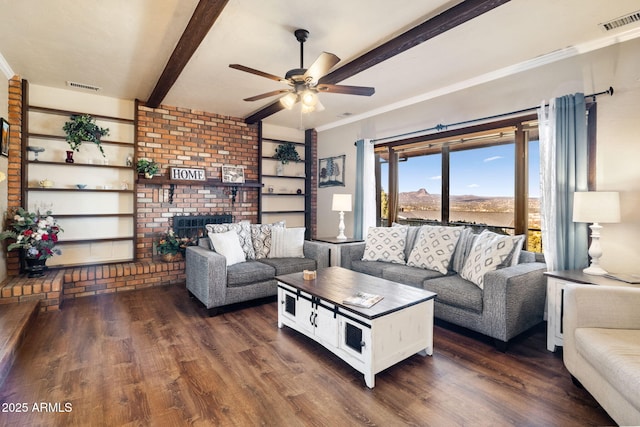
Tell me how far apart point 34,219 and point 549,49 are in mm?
5492

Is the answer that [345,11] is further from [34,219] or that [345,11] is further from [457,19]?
[34,219]

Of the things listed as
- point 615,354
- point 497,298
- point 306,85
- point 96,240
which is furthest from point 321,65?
point 96,240

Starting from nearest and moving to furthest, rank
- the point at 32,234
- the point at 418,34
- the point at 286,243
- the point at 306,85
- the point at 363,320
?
the point at 363,320
the point at 418,34
the point at 306,85
the point at 32,234
the point at 286,243

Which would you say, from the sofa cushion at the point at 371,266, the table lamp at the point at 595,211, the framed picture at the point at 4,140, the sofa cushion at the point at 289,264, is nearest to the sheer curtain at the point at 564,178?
the table lamp at the point at 595,211

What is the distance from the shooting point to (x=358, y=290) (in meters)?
2.53

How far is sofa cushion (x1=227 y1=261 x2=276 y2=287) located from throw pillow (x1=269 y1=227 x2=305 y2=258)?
0.42 m

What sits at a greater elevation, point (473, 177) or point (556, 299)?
point (473, 177)

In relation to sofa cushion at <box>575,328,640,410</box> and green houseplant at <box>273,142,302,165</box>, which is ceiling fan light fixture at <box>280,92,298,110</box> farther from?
green houseplant at <box>273,142,302,165</box>

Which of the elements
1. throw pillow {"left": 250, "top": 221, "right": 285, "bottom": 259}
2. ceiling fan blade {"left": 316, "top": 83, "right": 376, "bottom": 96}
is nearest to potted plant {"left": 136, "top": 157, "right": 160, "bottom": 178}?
throw pillow {"left": 250, "top": 221, "right": 285, "bottom": 259}

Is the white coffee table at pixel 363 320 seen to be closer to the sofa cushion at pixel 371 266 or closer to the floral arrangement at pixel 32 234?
the sofa cushion at pixel 371 266

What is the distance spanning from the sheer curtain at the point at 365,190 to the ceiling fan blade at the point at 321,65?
2.41 m

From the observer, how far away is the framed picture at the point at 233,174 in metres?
5.25

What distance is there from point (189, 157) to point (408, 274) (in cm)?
374

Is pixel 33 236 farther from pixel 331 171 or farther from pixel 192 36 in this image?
pixel 331 171
